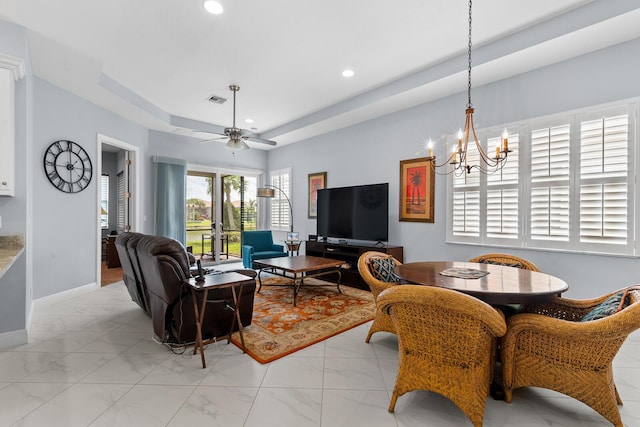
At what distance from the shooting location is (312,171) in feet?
21.6

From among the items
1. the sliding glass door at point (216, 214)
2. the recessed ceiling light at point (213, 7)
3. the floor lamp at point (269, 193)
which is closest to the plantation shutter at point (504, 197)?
the recessed ceiling light at point (213, 7)

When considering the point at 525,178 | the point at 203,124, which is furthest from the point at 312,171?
the point at 525,178

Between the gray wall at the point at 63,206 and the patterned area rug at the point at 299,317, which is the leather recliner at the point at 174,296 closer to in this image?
the patterned area rug at the point at 299,317

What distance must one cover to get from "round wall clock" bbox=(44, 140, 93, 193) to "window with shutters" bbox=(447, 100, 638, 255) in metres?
5.32

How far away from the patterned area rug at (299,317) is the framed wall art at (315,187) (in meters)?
2.02

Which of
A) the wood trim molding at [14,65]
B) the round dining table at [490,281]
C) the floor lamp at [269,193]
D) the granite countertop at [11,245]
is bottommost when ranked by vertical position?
the round dining table at [490,281]

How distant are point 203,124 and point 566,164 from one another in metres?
5.87

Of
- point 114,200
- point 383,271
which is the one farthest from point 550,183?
point 114,200

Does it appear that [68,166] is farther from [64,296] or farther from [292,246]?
[292,246]

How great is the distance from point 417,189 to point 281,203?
142 inches

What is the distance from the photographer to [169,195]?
607 cm

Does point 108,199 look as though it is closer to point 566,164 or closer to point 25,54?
point 25,54

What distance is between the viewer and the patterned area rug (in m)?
2.80

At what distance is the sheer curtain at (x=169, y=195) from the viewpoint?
5.96 m
